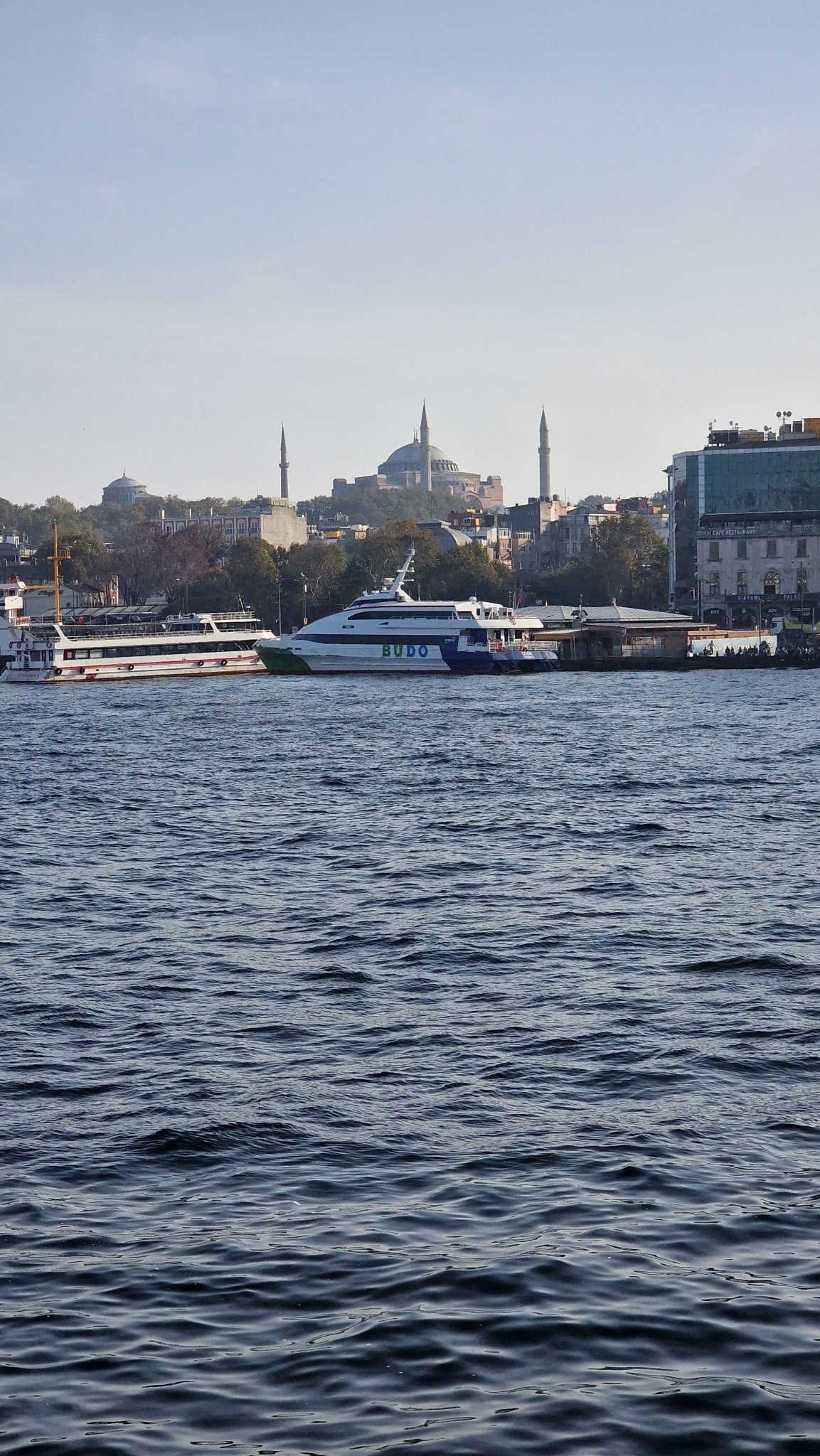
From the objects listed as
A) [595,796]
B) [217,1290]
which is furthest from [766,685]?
[217,1290]

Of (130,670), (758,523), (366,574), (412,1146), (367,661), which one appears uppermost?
(758,523)

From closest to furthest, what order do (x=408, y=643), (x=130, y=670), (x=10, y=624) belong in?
(x=408, y=643) → (x=130, y=670) → (x=10, y=624)

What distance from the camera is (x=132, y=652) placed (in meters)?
102

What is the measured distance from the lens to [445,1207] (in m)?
11.2

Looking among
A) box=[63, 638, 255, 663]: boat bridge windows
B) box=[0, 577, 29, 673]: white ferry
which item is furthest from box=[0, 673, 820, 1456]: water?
box=[0, 577, 29, 673]: white ferry

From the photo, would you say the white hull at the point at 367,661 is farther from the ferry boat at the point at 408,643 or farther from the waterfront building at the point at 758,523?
the waterfront building at the point at 758,523

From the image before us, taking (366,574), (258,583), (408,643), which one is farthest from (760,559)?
(258,583)

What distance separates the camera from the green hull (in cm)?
10062

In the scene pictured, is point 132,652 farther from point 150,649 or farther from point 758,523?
point 758,523

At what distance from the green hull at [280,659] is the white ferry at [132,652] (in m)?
2.07

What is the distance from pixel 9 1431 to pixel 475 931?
13.1 meters

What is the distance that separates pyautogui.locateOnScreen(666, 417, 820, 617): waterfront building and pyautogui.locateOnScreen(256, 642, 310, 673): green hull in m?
38.1

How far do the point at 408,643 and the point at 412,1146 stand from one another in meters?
87.0

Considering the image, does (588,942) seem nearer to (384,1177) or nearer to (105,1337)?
(384,1177)
